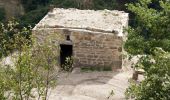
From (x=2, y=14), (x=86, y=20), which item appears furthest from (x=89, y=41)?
(x=2, y=14)

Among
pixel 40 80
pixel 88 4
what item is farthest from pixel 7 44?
pixel 88 4

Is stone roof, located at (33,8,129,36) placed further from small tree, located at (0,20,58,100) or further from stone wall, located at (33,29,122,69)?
small tree, located at (0,20,58,100)

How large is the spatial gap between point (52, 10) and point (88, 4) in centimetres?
1406

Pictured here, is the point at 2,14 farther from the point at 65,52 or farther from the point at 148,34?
the point at 148,34

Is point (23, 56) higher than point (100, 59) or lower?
higher

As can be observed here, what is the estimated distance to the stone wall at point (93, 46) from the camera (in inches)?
685

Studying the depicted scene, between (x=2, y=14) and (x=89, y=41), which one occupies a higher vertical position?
(x=2, y=14)

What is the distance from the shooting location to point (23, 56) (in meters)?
9.38

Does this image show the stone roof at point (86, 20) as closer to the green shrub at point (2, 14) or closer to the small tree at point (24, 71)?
the small tree at point (24, 71)

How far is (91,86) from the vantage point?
16.0 m

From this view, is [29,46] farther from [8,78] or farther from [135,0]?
[135,0]

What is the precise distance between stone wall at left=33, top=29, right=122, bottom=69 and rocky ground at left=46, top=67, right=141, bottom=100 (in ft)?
1.91

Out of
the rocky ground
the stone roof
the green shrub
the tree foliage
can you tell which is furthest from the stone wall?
the green shrub

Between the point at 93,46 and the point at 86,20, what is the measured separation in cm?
208
